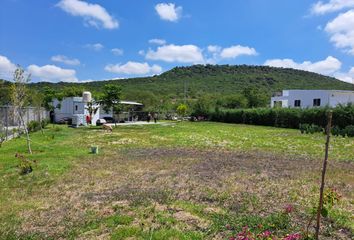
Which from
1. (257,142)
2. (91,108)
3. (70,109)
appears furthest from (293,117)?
(70,109)

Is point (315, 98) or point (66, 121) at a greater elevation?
point (315, 98)

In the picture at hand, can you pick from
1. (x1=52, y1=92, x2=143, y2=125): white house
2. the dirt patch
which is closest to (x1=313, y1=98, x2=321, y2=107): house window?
(x1=52, y1=92, x2=143, y2=125): white house

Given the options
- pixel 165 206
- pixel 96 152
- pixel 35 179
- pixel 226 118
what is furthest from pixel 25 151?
pixel 226 118

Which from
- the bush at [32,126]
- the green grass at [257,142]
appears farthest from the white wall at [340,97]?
the bush at [32,126]

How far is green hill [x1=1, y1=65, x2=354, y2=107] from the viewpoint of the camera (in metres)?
76.8

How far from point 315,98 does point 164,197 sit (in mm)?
44352

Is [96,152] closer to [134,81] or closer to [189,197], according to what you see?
[189,197]

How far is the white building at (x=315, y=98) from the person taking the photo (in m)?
43.9

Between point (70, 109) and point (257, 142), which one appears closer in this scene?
point (257, 142)

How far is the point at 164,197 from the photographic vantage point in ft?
21.1

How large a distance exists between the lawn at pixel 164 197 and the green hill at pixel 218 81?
62.1 m

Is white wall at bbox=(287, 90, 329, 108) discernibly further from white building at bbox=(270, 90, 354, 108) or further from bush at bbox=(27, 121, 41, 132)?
bush at bbox=(27, 121, 41, 132)

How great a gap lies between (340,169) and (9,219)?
9113 mm

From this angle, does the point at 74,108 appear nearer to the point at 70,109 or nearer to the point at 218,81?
the point at 70,109
